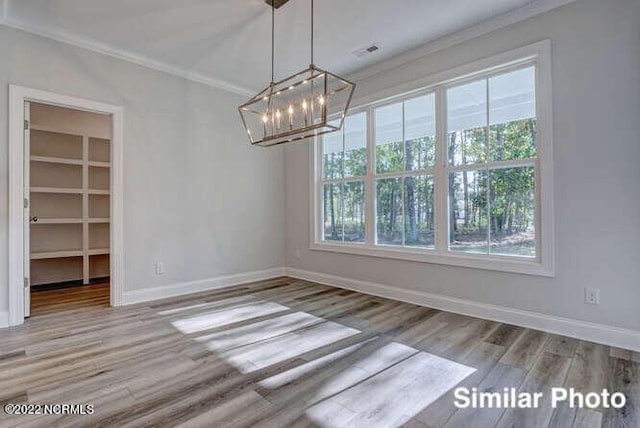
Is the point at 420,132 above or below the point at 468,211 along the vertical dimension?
above

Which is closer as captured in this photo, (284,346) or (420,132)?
(284,346)

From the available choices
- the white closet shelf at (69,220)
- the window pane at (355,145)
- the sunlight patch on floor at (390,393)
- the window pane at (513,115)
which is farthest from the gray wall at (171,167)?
the window pane at (513,115)

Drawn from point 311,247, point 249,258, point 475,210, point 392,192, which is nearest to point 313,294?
point 311,247

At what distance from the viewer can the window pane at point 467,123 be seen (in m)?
3.27

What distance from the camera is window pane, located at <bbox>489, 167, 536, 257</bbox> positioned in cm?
299

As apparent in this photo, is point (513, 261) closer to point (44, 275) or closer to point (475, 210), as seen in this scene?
point (475, 210)

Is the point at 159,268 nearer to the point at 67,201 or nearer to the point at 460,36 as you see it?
the point at 67,201

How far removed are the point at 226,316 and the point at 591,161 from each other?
3.50 metres

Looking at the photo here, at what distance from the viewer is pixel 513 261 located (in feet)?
9.93

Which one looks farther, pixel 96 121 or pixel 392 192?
pixel 96 121

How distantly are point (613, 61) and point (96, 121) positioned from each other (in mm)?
6382

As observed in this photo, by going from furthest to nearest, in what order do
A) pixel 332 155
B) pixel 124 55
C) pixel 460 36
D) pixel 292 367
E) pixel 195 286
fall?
pixel 332 155
pixel 195 286
pixel 124 55
pixel 460 36
pixel 292 367

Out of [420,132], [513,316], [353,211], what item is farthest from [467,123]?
[513,316]

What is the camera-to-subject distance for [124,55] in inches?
147
